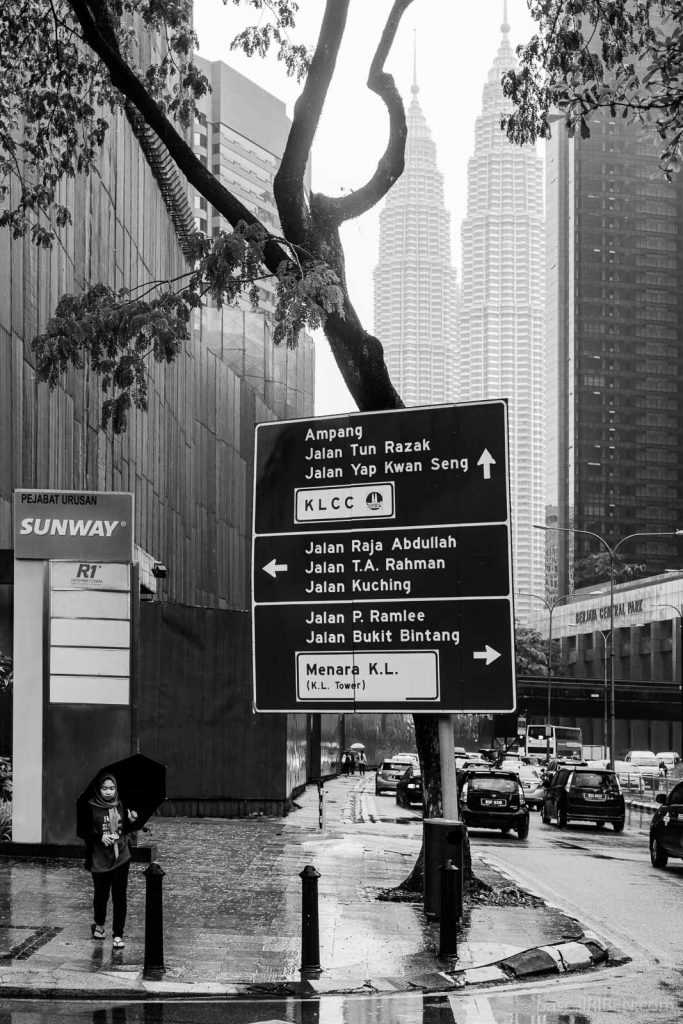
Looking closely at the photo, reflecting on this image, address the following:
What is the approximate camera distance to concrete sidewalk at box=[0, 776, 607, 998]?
387 inches

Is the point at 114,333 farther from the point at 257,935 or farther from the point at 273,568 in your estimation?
the point at 257,935

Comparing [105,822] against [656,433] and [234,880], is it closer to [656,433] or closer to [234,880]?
[234,880]

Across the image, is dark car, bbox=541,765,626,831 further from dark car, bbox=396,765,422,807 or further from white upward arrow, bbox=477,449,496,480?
white upward arrow, bbox=477,449,496,480

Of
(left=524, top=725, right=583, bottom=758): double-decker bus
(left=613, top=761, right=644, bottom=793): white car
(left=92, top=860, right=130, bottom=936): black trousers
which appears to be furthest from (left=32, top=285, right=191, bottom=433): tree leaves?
(left=524, top=725, right=583, bottom=758): double-decker bus

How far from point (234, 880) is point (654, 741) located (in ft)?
320

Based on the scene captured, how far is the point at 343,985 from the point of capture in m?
9.90

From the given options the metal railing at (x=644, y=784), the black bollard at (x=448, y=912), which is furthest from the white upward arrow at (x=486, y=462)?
the metal railing at (x=644, y=784)

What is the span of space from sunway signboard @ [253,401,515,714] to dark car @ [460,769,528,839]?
17565mm

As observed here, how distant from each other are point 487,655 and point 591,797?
914 inches

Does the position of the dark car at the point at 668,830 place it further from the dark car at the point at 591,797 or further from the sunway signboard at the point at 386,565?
the dark car at the point at 591,797

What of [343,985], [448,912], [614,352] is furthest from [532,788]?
[614,352]

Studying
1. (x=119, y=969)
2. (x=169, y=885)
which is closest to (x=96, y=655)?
(x=169, y=885)

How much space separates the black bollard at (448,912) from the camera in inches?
434

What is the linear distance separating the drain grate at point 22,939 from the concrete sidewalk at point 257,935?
1 centimetres
